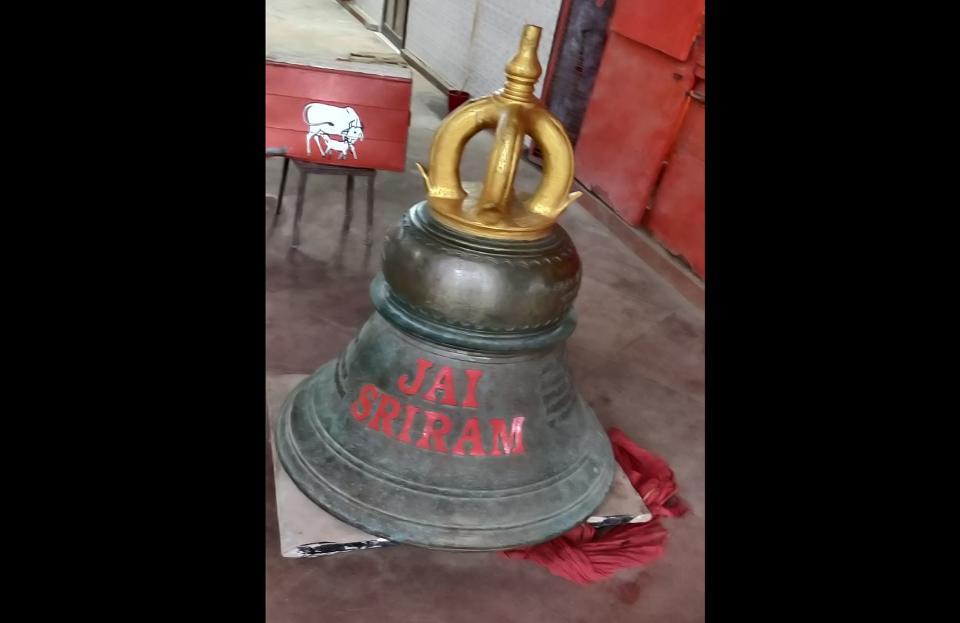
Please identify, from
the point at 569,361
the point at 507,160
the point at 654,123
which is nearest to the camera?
the point at 507,160

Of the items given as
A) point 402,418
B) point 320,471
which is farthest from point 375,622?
point 402,418

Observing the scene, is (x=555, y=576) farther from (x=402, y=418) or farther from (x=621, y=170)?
(x=621, y=170)

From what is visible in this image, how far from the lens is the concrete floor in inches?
68.6

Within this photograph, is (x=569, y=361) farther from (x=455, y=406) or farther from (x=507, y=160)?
(x=507, y=160)

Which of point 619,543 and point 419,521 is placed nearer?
point 419,521

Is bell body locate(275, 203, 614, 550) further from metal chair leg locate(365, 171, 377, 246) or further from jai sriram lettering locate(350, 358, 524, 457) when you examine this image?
metal chair leg locate(365, 171, 377, 246)

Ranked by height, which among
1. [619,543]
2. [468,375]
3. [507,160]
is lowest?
[619,543]

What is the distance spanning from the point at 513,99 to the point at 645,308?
2.19 m

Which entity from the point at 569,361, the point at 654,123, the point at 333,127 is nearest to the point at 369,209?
the point at 333,127

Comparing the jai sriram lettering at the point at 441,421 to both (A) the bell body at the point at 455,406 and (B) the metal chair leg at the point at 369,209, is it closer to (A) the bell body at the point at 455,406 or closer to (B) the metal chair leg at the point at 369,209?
(A) the bell body at the point at 455,406

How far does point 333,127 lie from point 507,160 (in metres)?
1.98

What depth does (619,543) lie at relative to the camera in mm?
1969

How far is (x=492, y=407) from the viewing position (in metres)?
1.62

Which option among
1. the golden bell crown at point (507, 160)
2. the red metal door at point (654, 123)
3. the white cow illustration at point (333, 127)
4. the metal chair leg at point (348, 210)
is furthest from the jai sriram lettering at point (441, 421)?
the red metal door at point (654, 123)
